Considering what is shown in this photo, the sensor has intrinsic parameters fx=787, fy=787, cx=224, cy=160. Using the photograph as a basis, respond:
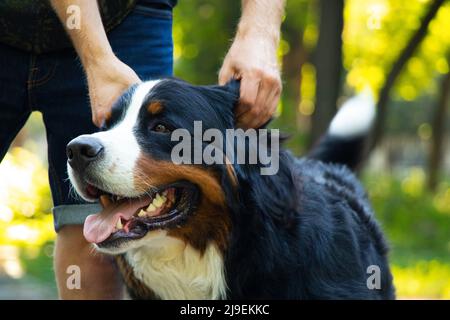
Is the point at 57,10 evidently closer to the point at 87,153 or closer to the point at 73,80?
the point at 73,80

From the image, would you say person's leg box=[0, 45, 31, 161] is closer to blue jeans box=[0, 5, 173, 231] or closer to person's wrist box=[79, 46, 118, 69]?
blue jeans box=[0, 5, 173, 231]

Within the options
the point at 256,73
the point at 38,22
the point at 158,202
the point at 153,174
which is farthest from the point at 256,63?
the point at 38,22

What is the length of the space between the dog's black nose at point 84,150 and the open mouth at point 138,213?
0.45ft

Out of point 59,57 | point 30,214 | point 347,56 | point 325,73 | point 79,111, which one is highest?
point 347,56

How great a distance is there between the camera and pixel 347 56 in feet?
60.7

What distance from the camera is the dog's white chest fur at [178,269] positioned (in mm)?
3227

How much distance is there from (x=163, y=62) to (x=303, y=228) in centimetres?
95

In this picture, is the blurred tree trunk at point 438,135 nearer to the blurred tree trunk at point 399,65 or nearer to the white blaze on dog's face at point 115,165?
the blurred tree trunk at point 399,65

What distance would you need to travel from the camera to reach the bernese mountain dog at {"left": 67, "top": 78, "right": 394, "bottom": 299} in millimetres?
2975

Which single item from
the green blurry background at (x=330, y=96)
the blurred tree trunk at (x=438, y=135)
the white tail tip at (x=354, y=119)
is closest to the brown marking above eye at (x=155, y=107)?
the white tail tip at (x=354, y=119)

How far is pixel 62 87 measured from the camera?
3.27m

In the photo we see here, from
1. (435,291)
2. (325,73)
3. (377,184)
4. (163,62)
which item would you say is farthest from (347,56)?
(163,62)

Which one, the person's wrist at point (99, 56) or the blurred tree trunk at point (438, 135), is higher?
the blurred tree trunk at point (438, 135)

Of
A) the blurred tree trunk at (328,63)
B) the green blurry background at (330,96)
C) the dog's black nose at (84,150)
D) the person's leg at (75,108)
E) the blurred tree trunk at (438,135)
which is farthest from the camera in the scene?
the blurred tree trunk at (438,135)
